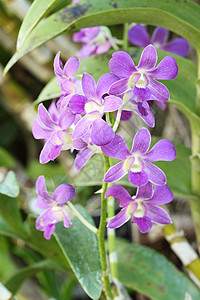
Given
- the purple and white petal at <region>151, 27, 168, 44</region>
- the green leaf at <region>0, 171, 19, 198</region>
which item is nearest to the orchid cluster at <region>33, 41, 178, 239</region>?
the green leaf at <region>0, 171, 19, 198</region>

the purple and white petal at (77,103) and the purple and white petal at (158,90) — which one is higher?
the purple and white petal at (77,103)

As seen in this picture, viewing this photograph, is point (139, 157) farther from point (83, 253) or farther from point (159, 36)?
point (159, 36)

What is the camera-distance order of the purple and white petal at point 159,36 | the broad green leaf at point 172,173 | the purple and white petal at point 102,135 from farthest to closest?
the purple and white petal at point 159,36 < the broad green leaf at point 172,173 < the purple and white petal at point 102,135

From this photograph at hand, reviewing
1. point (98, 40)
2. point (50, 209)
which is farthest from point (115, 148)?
point (98, 40)

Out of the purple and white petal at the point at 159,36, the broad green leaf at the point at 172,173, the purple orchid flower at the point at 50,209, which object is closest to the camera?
the purple orchid flower at the point at 50,209

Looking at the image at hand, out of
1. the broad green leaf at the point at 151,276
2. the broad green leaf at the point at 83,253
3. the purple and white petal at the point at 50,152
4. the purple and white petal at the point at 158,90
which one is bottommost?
the broad green leaf at the point at 151,276

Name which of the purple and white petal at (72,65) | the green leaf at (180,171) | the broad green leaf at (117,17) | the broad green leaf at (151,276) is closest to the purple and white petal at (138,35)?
the broad green leaf at (117,17)

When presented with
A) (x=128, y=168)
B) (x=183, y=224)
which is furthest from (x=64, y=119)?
(x=183, y=224)

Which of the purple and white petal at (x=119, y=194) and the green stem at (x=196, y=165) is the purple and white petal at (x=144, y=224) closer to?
the purple and white petal at (x=119, y=194)
